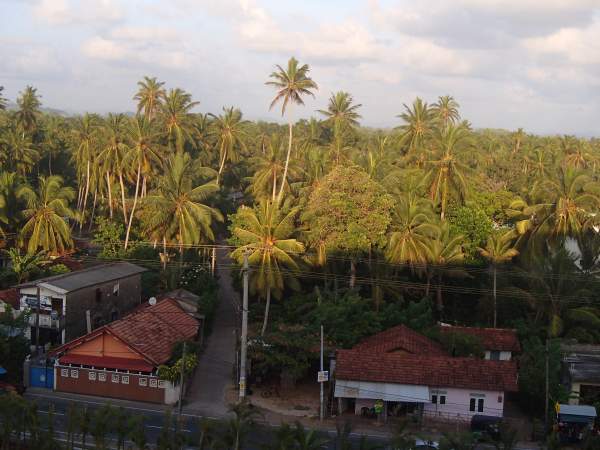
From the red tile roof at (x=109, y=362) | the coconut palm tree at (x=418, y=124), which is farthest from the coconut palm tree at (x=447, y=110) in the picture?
the red tile roof at (x=109, y=362)

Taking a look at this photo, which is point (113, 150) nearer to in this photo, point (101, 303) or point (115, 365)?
point (101, 303)

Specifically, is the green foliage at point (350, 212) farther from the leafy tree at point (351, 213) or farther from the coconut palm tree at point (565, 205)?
the coconut palm tree at point (565, 205)

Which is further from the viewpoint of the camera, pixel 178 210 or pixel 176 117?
pixel 176 117

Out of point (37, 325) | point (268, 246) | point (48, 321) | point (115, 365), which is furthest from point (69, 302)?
point (268, 246)

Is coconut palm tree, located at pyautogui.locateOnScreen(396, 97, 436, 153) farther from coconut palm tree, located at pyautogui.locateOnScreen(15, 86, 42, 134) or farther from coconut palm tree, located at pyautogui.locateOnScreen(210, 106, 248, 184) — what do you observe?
coconut palm tree, located at pyautogui.locateOnScreen(15, 86, 42, 134)

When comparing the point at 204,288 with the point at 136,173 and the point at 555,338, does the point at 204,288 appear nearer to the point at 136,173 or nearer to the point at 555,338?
the point at 136,173
